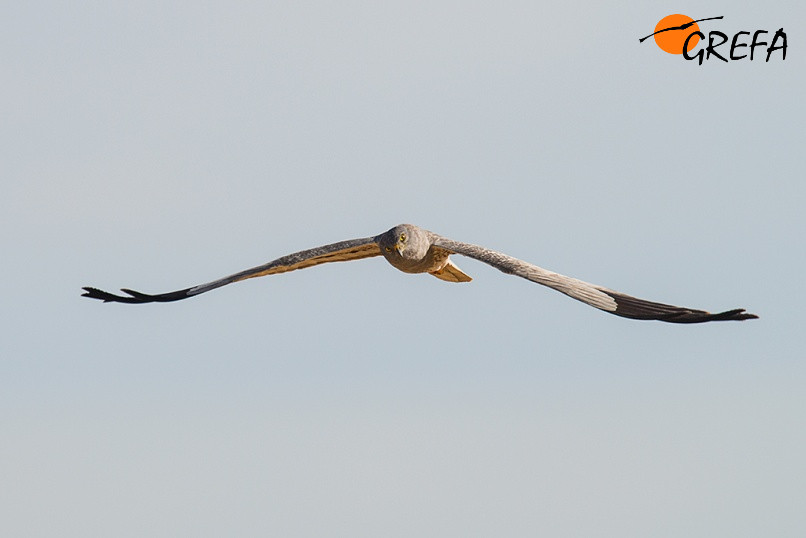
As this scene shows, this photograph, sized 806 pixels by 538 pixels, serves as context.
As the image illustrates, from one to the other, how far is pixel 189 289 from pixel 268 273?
4.94 ft

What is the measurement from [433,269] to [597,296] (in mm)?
3845

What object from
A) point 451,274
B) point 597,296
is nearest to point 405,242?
point 451,274

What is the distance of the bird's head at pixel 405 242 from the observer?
1875cm

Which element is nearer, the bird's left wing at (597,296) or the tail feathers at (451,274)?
the bird's left wing at (597,296)

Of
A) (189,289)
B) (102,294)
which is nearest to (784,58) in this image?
(189,289)

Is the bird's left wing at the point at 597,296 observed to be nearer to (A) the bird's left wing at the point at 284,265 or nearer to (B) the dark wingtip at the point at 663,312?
(B) the dark wingtip at the point at 663,312

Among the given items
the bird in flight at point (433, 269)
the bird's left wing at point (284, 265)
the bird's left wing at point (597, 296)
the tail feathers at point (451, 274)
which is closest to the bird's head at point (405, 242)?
the bird in flight at point (433, 269)

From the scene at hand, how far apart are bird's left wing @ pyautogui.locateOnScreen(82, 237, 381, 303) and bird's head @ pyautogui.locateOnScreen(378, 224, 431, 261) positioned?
0.39 meters

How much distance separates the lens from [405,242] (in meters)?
18.8

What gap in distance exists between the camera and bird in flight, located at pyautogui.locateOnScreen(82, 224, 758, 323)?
16.1m

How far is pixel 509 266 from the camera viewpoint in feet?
55.6

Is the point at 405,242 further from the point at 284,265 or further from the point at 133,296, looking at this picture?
the point at 133,296

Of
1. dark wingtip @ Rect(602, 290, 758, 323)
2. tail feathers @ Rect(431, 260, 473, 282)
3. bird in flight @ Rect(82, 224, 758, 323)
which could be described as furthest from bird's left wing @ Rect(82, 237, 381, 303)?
dark wingtip @ Rect(602, 290, 758, 323)

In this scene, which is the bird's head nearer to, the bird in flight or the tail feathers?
the bird in flight
